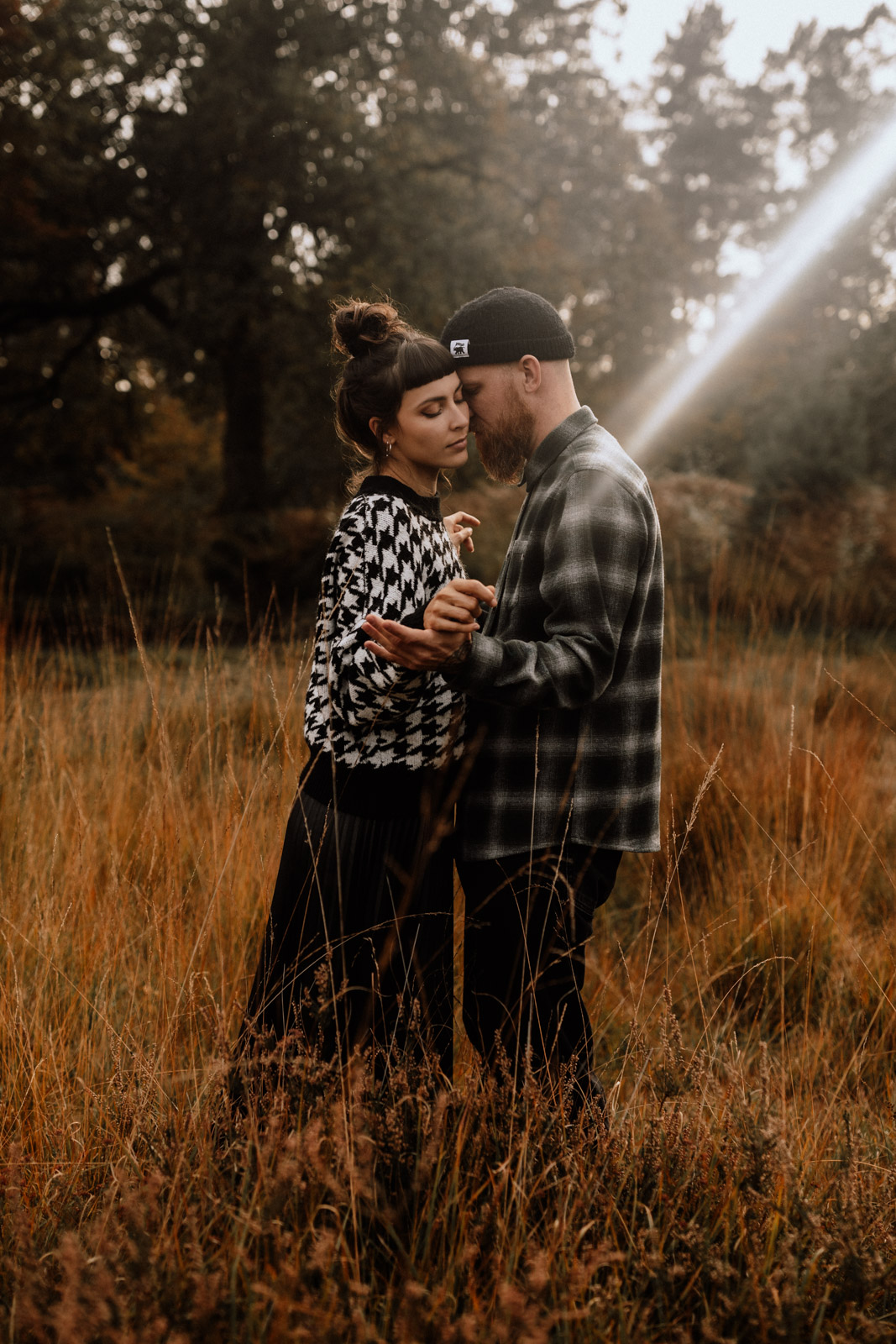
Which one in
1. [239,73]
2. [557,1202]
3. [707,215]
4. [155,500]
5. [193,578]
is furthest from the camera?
[707,215]

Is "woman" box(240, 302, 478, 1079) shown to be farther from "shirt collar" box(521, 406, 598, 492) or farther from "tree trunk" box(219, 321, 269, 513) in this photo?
"tree trunk" box(219, 321, 269, 513)

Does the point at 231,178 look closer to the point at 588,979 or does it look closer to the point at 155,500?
the point at 155,500

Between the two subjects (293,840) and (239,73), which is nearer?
(293,840)

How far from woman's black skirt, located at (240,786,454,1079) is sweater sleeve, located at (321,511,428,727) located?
0.89 ft

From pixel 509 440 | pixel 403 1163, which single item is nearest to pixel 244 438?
pixel 509 440

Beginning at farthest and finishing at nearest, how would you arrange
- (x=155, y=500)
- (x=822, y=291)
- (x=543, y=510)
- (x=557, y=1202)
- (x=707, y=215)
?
(x=707, y=215) < (x=822, y=291) < (x=155, y=500) < (x=543, y=510) < (x=557, y=1202)

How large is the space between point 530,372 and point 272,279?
850cm

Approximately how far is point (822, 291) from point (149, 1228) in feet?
98.9

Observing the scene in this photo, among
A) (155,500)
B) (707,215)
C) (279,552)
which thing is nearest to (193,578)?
(279,552)

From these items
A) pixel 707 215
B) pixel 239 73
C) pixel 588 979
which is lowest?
pixel 588 979

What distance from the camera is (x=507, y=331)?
1.85 m

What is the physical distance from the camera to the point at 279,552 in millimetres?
10211

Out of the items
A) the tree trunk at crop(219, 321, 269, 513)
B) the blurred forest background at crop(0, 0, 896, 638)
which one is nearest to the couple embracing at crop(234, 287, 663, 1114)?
the blurred forest background at crop(0, 0, 896, 638)

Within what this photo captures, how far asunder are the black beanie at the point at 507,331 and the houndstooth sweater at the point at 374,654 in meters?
0.36
